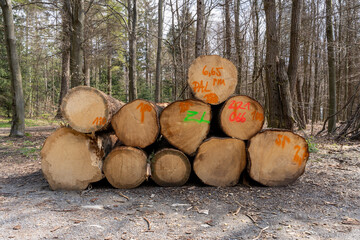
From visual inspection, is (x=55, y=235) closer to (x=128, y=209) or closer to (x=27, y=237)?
(x=27, y=237)

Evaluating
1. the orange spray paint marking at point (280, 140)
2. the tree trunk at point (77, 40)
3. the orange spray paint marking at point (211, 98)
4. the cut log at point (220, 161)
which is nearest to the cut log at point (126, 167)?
the cut log at point (220, 161)

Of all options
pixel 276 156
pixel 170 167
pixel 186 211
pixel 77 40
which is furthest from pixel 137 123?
pixel 77 40

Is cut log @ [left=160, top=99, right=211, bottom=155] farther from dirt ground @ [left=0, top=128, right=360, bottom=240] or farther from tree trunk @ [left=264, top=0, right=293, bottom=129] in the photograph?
tree trunk @ [left=264, top=0, right=293, bottom=129]

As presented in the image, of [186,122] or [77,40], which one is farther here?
[77,40]

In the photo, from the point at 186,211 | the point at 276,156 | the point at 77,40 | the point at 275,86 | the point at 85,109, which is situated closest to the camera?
the point at 186,211

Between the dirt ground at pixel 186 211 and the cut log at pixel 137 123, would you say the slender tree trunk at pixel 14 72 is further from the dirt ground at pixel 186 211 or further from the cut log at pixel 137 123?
the cut log at pixel 137 123

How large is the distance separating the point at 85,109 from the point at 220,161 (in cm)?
188

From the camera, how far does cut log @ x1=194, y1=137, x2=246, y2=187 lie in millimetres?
3285

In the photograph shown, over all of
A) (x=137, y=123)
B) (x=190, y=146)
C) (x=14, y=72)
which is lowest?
(x=190, y=146)

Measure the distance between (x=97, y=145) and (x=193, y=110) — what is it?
1378 mm

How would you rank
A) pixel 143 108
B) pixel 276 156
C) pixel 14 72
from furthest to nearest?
pixel 14 72, pixel 276 156, pixel 143 108

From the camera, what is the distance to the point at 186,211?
2574mm

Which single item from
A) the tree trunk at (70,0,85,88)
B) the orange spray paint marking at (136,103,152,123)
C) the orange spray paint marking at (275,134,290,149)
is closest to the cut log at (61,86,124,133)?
the orange spray paint marking at (136,103,152,123)

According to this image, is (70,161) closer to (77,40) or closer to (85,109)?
(85,109)
